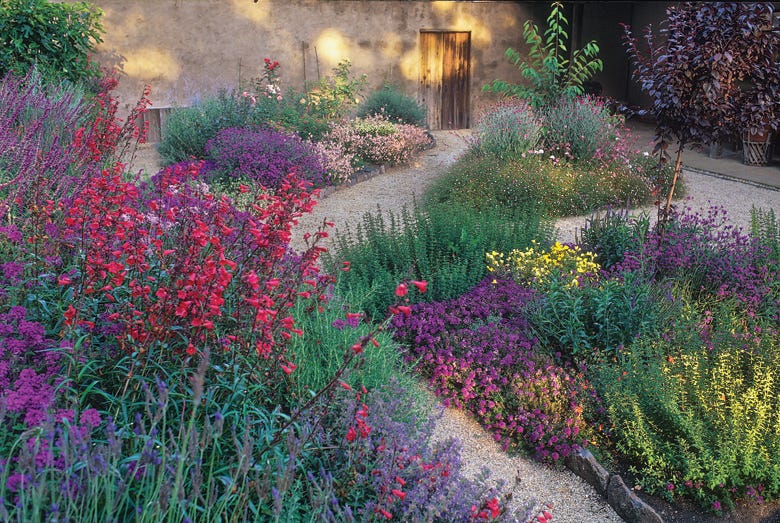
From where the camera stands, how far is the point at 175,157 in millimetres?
10023

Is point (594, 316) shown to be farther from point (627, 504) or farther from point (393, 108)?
point (393, 108)

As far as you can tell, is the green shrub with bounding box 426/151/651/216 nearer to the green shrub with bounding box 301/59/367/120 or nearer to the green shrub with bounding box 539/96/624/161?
the green shrub with bounding box 539/96/624/161

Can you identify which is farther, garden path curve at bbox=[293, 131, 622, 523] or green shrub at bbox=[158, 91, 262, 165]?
green shrub at bbox=[158, 91, 262, 165]

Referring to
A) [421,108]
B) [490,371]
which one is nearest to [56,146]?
[490,371]

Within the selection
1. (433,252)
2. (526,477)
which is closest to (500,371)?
(526,477)

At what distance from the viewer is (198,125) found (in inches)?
405

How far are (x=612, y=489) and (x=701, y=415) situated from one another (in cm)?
67

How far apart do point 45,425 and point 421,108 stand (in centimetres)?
1250

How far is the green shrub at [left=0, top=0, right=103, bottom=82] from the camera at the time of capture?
9.98m

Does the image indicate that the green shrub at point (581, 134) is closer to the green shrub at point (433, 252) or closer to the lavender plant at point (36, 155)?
the green shrub at point (433, 252)

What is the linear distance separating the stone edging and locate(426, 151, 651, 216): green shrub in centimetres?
429

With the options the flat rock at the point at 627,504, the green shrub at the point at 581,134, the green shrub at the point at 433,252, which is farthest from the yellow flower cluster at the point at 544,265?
the green shrub at the point at 581,134

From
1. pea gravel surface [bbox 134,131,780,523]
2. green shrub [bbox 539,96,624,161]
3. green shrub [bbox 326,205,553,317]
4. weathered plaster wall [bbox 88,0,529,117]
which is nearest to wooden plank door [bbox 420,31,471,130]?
weathered plaster wall [bbox 88,0,529,117]

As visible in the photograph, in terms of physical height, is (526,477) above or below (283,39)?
below
